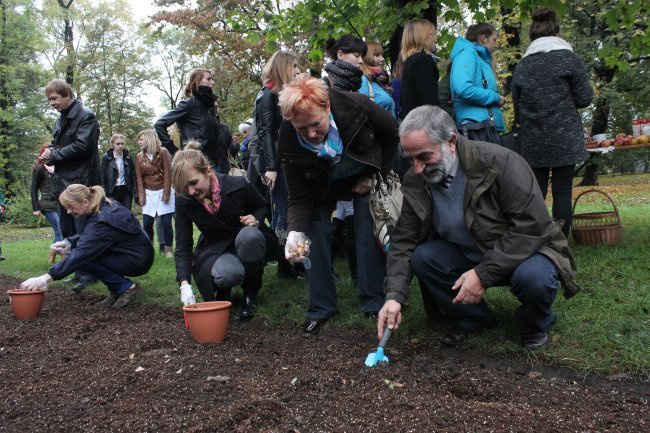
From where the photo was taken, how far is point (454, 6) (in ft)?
18.5

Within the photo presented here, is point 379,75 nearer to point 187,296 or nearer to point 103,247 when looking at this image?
point 187,296

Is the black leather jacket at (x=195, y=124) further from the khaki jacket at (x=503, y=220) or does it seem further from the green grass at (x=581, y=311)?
the khaki jacket at (x=503, y=220)

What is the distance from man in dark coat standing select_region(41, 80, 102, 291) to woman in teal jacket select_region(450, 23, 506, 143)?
3.57 m

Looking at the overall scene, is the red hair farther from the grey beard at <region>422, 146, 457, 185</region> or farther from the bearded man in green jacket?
the grey beard at <region>422, 146, 457, 185</region>

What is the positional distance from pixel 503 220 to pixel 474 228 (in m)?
0.15

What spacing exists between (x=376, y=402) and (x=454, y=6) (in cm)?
459

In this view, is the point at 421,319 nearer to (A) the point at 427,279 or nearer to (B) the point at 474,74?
(A) the point at 427,279

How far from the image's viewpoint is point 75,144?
17.5ft

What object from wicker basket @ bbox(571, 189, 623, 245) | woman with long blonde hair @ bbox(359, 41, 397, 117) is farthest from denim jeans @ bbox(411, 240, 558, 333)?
wicker basket @ bbox(571, 189, 623, 245)

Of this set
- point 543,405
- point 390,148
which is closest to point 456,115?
point 390,148

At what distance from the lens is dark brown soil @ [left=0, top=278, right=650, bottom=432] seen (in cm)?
220

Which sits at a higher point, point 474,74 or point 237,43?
point 237,43

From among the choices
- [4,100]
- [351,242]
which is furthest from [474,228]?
[4,100]

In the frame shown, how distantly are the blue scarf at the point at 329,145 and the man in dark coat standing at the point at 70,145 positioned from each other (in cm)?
319
